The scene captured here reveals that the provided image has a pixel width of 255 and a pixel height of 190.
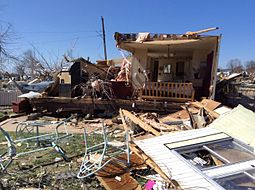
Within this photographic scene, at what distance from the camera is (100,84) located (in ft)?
35.4

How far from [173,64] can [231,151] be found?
11080 mm

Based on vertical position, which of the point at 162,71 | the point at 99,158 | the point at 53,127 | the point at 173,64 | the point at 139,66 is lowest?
the point at 53,127

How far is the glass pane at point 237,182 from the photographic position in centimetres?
291

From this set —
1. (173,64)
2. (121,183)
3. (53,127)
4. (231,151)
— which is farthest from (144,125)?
(173,64)

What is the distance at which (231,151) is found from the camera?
12.7 feet

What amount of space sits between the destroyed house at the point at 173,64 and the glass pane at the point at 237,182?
6.87 m

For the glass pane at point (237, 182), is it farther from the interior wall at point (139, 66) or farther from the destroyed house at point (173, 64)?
the interior wall at point (139, 66)

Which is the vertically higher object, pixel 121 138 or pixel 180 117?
pixel 180 117

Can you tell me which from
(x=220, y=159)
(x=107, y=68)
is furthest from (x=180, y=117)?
(x=107, y=68)

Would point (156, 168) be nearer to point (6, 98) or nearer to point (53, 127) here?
point (53, 127)

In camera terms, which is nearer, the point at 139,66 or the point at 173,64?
the point at 139,66

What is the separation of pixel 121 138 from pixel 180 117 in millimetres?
2357

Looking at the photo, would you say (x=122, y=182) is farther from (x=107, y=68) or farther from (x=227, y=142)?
(x=107, y=68)

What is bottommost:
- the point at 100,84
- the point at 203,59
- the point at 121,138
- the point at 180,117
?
the point at 121,138
